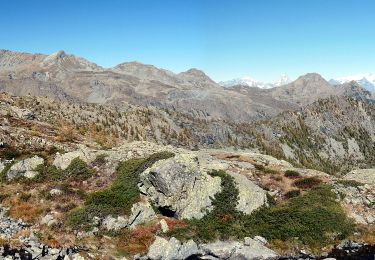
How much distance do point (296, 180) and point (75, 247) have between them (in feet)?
104

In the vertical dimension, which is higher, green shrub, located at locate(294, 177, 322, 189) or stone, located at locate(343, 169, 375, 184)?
green shrub, located at locate(294, 177, 322, 189)

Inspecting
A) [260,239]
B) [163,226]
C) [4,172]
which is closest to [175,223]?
[163,226]

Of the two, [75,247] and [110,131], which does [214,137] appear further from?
[75,247]

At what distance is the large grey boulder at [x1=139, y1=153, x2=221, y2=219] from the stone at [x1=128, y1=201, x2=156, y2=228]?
1325mm

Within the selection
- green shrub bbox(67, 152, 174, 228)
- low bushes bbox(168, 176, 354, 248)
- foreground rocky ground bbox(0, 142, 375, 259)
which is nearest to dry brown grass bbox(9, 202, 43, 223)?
foreground rocky ground bbox(0, 142, 375, 259)

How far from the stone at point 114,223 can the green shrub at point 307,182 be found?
24553 mm

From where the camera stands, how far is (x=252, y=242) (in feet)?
141

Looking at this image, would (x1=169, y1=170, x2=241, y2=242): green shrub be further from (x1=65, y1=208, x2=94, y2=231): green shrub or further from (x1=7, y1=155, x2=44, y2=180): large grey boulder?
(x1=7, y1=155, x2=44, y2=180): large grey boulder

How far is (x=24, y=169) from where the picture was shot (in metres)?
53.8

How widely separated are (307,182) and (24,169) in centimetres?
3779

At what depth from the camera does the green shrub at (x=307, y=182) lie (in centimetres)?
5559

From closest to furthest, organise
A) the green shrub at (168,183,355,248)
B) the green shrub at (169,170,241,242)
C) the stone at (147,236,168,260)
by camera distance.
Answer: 1. the stone at (147,236,168,260)
2. the green shrub at (169,170,241,242)
3. the green shrub at (168,183,355,248)

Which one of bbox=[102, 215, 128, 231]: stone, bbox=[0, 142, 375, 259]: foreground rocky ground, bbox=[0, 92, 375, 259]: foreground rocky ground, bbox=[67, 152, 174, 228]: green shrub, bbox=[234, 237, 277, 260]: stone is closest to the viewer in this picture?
bbox=[234, 237, 277, 260]: stone

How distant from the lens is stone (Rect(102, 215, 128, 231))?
44344 millimetres
